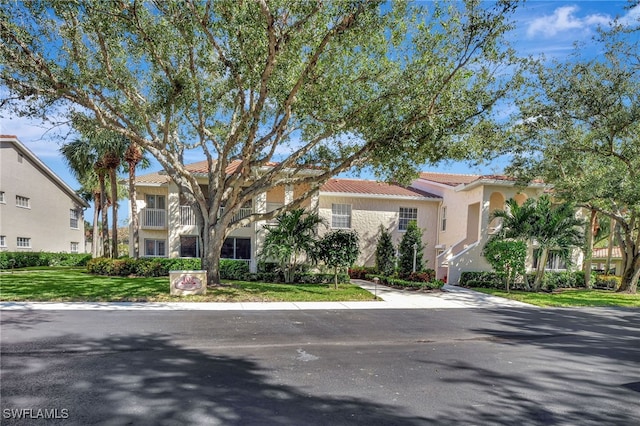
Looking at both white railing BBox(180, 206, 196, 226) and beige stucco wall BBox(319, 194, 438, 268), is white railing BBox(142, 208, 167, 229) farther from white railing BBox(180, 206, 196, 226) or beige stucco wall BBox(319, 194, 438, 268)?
beige stucco wall BBox(319, 194, 438, 268)

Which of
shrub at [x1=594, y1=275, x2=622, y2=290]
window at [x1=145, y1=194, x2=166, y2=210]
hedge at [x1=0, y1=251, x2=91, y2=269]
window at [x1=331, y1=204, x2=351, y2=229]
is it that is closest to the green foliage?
window at [x1=331, y1=204, x2=351, y2=229]

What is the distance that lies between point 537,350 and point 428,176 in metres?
20.9

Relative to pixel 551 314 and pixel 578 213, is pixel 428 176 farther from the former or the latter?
pixel 551 314

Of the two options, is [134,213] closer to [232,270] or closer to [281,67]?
[232,270]

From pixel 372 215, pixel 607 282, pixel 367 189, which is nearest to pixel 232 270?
pixel 372 215

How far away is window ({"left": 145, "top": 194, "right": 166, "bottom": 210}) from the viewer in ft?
70.4

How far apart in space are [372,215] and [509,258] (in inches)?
317

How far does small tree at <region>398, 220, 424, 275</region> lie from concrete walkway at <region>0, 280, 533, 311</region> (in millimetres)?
1807

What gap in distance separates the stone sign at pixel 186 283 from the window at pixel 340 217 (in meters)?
10.7

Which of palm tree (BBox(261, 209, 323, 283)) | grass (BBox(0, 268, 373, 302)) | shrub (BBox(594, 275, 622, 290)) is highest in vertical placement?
palm tree (BBox(261, 209, 323, 283))

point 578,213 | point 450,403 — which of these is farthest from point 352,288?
point 578,213

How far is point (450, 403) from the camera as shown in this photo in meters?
4.41

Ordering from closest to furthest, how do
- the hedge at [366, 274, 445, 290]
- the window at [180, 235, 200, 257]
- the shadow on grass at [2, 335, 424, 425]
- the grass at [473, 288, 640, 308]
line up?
the shadow on grass at [2, 335, 424, 425]
the grass at [473, 288, 640, 308]
the hedge at [366, 274, 445, 290]
the window at [180, 235, 200, 257]

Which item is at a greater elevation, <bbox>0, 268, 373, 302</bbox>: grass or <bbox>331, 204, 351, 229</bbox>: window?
<bbox>331, 204, 351, 229</bbox>: window
